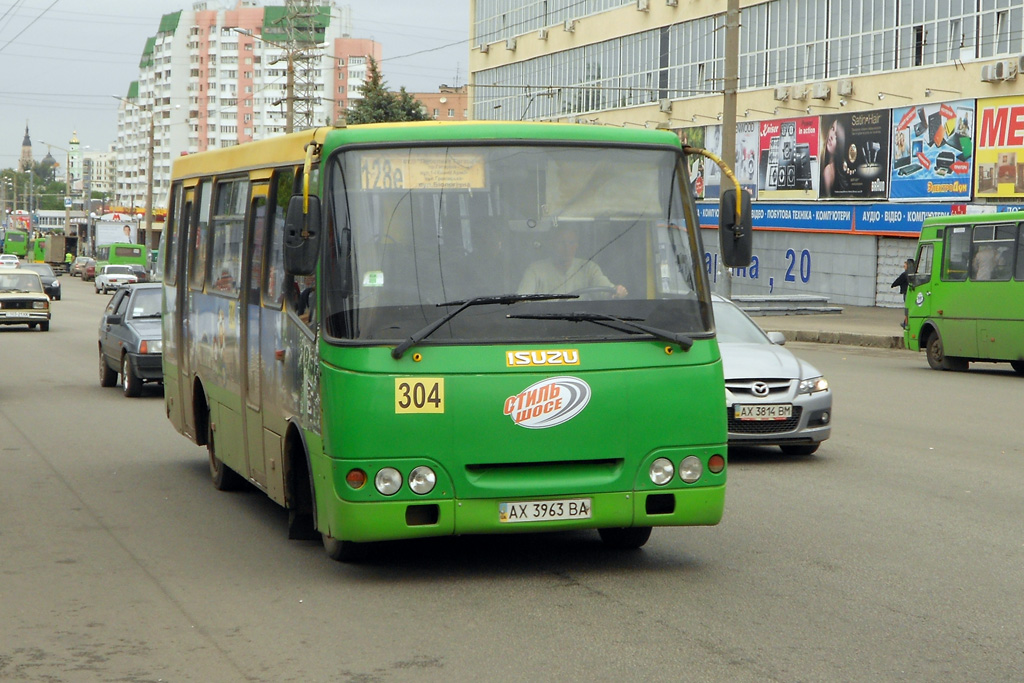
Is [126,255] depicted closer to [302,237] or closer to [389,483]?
[302,237]

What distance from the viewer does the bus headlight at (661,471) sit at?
691cm

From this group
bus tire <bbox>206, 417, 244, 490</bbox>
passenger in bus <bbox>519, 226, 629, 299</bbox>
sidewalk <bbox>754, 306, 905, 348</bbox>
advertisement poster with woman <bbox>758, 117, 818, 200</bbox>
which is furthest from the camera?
advertisement poster with woman <bbox>758, 117, 818, 200</bbox>

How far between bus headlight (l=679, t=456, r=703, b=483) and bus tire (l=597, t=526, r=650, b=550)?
0.70 m

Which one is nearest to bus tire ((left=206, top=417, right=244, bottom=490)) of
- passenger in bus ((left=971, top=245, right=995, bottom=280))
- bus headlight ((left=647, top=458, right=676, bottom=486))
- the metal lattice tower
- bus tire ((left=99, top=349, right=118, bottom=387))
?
bus headlight ((left=647, top=458, right=676, bottom=486))

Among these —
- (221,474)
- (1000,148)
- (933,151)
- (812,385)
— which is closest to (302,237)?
(221,474)

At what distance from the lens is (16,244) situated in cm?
11988

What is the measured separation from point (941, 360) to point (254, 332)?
59.4 ft

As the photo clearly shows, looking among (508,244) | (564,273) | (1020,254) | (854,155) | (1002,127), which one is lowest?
(1020,254)

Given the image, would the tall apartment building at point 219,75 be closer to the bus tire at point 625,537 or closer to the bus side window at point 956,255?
the bus side window at point 956,255

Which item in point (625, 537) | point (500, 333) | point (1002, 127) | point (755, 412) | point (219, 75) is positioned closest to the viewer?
point (500, 333)

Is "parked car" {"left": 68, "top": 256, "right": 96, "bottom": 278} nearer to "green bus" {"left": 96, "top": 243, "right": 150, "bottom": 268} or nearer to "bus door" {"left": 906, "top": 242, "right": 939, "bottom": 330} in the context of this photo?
"green bus" {"left": 96, "top": 243, "right": 150, "bottom": 268}

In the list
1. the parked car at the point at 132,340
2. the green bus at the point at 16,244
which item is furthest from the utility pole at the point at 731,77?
the green bus at the point at 16,244

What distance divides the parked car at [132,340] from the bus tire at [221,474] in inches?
303

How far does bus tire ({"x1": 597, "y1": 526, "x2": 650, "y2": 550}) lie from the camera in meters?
7.68
